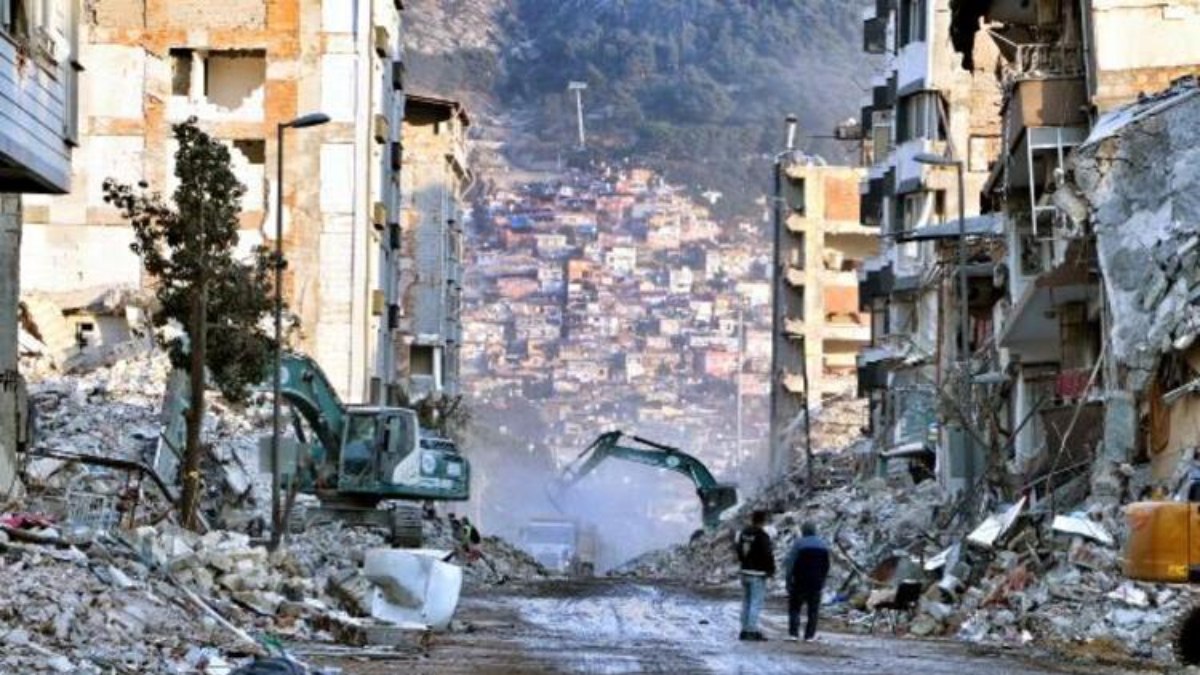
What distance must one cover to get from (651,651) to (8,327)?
37.8 ft

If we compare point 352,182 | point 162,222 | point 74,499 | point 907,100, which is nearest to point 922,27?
point 907,100

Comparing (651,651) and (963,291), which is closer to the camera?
(651,651)

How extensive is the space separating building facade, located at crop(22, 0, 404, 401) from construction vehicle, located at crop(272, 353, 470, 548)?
66.7 feet

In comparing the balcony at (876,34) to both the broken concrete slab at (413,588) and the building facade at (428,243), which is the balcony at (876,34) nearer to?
the building facade at (428,243)

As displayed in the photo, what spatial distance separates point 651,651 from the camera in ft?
89.2

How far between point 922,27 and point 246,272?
42.4 metres

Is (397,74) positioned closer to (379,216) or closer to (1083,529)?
(379,216)

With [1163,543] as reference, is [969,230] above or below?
above

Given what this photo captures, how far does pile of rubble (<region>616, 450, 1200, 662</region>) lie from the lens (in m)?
30.7

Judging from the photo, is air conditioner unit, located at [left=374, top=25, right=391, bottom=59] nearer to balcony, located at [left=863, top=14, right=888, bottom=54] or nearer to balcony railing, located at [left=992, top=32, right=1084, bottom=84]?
balcony, located at [left=863, top=14, right=888, bottom=54]

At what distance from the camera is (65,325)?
70875mm

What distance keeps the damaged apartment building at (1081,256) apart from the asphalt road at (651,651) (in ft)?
21.0

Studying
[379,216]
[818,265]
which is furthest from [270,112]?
[818,265]

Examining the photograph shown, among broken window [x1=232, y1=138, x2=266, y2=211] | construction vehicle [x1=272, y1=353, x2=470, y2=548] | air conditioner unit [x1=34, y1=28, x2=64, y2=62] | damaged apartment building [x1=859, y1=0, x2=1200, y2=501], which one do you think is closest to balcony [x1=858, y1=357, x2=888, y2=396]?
damaged apartment building [x1=859, y1=0, x2=1200, y2=501]
